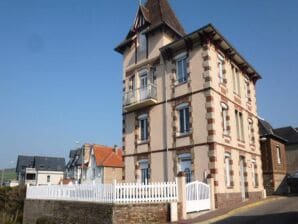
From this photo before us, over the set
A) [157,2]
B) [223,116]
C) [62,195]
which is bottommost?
[62,195]

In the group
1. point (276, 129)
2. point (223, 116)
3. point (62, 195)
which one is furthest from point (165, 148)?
point (276, 129)

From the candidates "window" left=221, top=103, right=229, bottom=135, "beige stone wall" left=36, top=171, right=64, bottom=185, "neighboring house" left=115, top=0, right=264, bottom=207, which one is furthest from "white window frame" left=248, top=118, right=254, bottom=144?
"beige stone wall" left=36, top=171, right=64, bottom=185

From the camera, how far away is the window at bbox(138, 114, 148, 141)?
21.1 m

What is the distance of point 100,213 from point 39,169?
61095 mm

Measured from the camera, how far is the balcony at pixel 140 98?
67.3 feet

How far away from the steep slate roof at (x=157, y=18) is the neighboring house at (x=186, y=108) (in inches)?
2.8

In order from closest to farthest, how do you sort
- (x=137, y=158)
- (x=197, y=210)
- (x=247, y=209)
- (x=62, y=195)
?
1. (x=197, y=210)
2. (x=247, y=209)
3. (x=62, y=195)
4. (x=137, y=158)

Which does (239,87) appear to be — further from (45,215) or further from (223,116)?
(45,215)

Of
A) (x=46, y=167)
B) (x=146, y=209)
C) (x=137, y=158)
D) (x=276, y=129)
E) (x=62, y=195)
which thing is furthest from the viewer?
(x=46, y=167)

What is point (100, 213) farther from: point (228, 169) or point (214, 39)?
point (214, 39)

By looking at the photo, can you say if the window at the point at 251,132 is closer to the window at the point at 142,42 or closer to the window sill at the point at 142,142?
the window sill at the point at 142,142

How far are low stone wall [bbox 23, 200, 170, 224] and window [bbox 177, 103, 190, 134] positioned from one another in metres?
6.28

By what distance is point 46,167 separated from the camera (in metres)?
71.8

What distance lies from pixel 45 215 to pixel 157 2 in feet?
53.9
